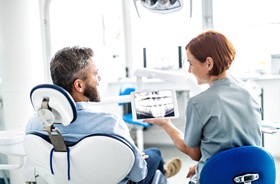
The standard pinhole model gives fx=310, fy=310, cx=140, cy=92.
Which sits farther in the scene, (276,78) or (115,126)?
(276,78)

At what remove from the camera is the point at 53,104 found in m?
1.09

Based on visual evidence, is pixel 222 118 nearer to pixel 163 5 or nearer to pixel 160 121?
pixel 160 121

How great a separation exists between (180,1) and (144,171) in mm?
1007

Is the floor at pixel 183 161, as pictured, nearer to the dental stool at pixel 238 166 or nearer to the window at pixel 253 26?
the window at pixel 253 26

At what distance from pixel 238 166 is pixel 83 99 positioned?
0.72 m

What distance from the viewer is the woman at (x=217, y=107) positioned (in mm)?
1258

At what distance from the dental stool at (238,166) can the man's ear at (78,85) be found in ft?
2.06

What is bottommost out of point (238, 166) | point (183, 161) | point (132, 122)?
point (183, 161)

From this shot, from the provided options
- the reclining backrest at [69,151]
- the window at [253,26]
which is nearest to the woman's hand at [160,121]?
the reclining backrest at [69,151]

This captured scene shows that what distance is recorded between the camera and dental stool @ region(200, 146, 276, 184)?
3.87 feet

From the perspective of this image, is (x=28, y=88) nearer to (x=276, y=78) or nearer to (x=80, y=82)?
(x=80, y=82)

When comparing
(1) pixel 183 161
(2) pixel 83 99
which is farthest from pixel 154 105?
(1) pixel 183 161

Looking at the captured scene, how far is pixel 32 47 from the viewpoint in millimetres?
2135

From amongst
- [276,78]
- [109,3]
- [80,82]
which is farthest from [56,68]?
[109,3]
